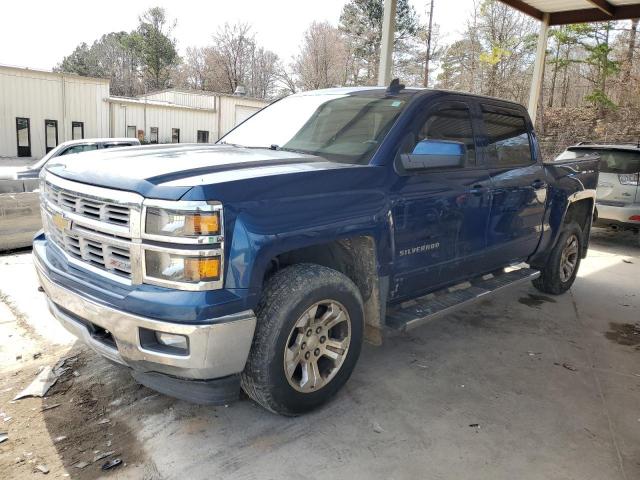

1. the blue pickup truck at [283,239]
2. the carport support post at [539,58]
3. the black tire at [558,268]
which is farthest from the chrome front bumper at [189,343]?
the carport support post at [539,58]

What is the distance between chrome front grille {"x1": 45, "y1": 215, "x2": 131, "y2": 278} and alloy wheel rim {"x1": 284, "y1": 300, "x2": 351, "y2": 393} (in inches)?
37.9

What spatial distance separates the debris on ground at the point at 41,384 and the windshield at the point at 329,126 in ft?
7.03

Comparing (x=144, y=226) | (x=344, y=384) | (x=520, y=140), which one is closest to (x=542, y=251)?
(x=520, y=140)

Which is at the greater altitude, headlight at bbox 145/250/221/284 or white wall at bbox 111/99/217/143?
white wall at bbox 111/99/217/143

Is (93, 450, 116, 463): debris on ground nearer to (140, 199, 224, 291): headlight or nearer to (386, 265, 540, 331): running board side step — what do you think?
(140, 199, 224, 291): headlight

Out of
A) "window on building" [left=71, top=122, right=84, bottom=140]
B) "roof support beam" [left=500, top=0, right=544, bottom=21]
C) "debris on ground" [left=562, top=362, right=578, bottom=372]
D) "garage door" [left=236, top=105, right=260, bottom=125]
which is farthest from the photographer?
"garage door" [left=236, top=105, right=260, bottom=125]

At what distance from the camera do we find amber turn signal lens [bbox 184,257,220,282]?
246cm

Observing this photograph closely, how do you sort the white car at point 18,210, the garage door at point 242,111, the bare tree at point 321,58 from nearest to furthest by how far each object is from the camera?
the white car at point 18,210 < the garage door at point 242,111 < the bare tree at point 321,58

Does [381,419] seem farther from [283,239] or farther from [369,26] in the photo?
[369,26]

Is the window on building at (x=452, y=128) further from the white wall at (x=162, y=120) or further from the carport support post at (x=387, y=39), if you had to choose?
the white wall at (x=162, y=120)

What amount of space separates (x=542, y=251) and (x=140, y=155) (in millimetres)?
4160

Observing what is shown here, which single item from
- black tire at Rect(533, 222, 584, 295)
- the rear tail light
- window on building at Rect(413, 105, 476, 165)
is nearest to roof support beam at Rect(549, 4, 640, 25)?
the rear tail light

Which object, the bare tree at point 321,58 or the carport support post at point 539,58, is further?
the bare tree at point 321,58

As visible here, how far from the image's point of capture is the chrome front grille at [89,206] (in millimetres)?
2598
